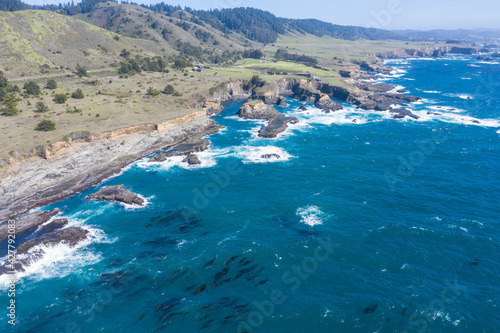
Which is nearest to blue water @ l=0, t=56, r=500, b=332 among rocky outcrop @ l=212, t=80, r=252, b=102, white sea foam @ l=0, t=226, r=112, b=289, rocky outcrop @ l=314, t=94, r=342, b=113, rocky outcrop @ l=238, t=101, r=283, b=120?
white sea foam @ l=0, t=226, r=112, b=289

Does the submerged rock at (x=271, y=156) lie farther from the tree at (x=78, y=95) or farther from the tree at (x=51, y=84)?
the tree at (x=51, y=84)

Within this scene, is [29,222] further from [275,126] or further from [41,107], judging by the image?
[275,126]

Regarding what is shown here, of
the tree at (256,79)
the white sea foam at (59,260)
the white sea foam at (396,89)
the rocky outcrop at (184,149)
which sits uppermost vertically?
the tree at (256,79)

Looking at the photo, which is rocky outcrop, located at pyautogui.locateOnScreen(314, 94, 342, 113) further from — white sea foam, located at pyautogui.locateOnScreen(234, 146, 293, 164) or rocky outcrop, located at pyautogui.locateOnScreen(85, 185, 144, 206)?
rocky outcrop, located at pyautogui.locateOnScreen(85, 185, 144, 206)

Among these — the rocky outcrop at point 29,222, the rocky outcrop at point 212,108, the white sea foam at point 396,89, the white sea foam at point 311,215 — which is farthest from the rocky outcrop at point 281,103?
the rocky outcrop at point 29,222

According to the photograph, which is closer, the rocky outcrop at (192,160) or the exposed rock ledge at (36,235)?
the exposed rock ledge at (36,235)

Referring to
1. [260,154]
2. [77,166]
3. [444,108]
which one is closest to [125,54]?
[77,166]
